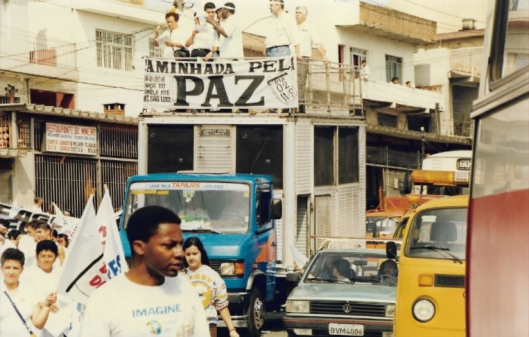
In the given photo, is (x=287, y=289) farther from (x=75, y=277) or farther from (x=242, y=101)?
(x=75, y=277)

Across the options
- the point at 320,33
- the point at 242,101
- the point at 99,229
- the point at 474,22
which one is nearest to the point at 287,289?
the point at 242,101

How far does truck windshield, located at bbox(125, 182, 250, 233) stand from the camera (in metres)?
17.6

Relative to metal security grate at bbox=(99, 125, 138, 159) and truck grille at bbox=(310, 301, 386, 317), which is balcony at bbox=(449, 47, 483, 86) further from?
truck grille at bbox=(310, 301, 386, 317)

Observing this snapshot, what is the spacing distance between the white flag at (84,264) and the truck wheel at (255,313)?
6729 mm

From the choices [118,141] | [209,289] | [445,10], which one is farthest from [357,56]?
[209,289]

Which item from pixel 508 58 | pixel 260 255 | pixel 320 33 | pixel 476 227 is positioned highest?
pixel 320 33

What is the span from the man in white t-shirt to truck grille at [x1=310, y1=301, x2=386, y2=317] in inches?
380

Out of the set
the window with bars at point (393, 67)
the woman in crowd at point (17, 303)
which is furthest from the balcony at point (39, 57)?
the woman in crowd at point (17, 303)

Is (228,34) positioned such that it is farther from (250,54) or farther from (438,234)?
(250,54)

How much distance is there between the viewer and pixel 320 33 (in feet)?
151

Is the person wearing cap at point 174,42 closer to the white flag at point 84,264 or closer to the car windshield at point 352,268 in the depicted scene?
the car windshield at point 352,268

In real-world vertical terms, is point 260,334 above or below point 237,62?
below

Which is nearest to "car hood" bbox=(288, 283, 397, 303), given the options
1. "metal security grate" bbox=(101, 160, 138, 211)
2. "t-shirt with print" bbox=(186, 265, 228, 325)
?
"t-shirt with print" bbox=(186, 265, 228, 325)

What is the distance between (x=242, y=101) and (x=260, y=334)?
4397 mm
